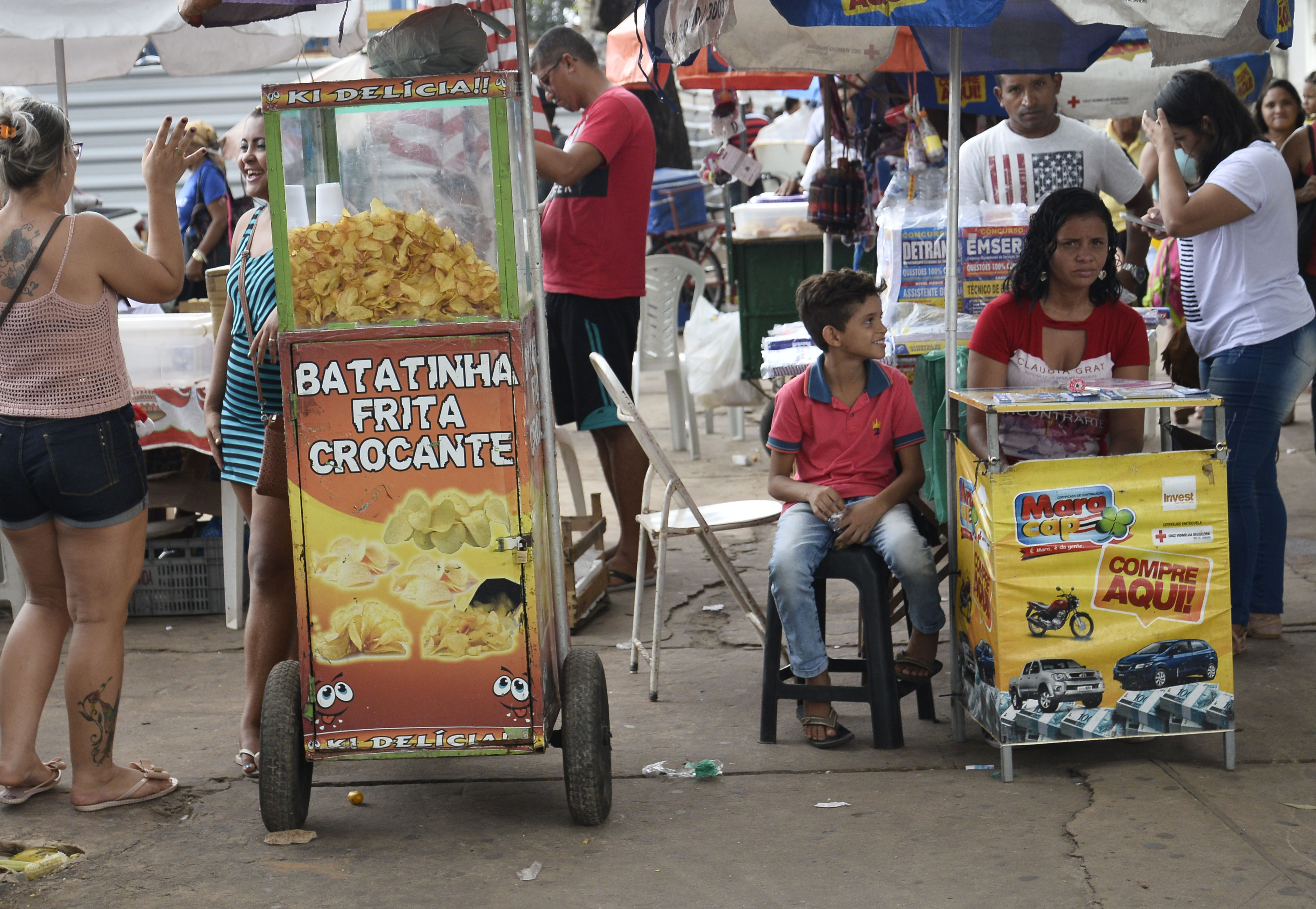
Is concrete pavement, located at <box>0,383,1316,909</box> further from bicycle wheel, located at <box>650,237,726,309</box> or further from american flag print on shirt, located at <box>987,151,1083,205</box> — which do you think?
bicycle wheel, located at <box>650,237,726,309</box>

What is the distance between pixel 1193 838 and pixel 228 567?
12.7 ft

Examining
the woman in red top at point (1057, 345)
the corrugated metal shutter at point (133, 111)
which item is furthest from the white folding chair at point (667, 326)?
the corrugated metal shutter at point (133, 111)

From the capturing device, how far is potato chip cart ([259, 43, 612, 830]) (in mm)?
3057

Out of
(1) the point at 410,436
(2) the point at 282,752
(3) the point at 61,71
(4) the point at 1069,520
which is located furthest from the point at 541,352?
(3) the point at 61,71

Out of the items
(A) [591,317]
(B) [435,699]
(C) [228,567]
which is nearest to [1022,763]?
(B) [435,699]

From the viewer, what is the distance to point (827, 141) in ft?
20.4

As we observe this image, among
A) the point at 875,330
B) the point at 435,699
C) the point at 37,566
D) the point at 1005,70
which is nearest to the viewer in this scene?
the point at 435,699

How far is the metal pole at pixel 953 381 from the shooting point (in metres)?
3.81

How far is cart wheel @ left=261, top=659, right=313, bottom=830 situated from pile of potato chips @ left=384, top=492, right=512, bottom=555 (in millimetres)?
468

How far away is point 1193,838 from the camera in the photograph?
3100 millimetres

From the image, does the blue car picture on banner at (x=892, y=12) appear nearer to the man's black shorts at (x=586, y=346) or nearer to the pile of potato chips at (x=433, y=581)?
the pile of potato chips at (x=433, y=581)

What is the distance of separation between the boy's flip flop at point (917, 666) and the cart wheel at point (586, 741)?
1.09 m

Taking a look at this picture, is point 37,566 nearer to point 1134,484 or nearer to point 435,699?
point 435,699

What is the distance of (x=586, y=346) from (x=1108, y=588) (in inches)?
106
